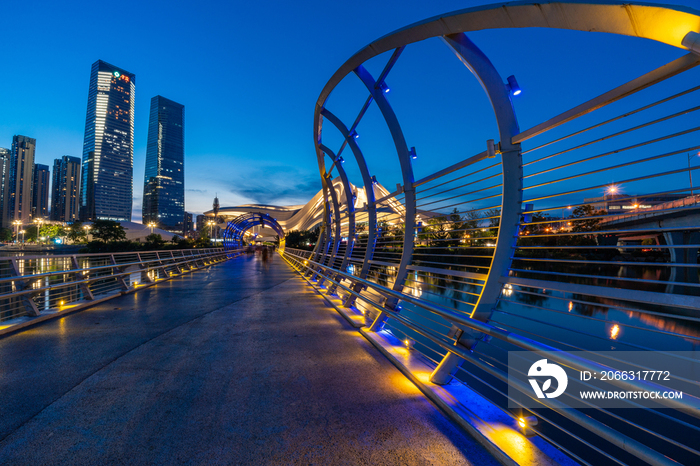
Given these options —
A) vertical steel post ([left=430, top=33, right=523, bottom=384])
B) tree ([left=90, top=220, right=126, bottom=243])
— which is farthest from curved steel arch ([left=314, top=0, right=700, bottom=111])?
tree ([left=90, top=220, right=126, bottom=243])

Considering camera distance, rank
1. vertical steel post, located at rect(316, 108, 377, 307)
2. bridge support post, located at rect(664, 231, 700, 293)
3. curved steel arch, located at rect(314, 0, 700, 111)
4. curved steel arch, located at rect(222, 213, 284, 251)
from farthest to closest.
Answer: curved steel arch, located at rect(222, 213, 284, 251) → vertical steel post, located at rect(316, 108, 377, 307) → bridge support post, located at rect(664, 231, 700, 293) → curved steel arch, located at rect(314, 0, 700, 111)

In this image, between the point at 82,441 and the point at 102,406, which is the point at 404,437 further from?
the point at 102,406

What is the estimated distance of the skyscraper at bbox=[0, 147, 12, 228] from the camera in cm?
18588

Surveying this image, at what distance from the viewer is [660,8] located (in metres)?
1.84

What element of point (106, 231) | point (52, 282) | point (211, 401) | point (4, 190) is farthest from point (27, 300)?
point (4, 190)

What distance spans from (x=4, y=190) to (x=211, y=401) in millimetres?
271770

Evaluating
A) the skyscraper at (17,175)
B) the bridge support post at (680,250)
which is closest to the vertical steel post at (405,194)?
the bridge support post at (680,250)

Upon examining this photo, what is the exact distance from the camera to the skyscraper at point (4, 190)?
18588 centimetres

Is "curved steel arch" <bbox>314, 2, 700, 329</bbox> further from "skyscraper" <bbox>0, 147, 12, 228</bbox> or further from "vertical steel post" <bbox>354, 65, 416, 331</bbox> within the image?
"skyscraper" <bbox>0, 147, 12, 228</bbox>

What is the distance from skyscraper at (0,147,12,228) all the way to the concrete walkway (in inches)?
10237

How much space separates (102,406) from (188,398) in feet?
2.30

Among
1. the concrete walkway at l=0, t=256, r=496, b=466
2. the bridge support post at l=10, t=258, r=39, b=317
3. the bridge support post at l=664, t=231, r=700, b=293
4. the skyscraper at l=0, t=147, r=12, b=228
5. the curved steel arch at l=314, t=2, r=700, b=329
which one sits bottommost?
the concrete walkway at l=0, t=256, r=496, b=466

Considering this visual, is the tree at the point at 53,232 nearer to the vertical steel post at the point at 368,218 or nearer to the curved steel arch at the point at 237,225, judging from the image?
the curved steel arch at the point at 237,225

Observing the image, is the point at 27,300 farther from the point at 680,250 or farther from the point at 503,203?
the point at 680,250
